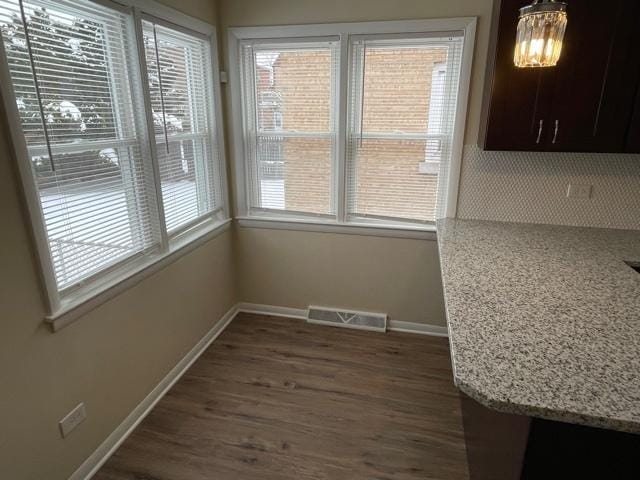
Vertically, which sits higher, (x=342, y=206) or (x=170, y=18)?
(x=170, y=18)

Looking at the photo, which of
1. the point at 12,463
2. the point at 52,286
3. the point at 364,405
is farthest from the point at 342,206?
the point at 12,463

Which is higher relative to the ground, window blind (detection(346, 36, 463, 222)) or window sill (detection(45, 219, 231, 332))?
window blind (detection(346, 36, 463, 222))

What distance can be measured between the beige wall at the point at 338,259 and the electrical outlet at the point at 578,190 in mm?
678

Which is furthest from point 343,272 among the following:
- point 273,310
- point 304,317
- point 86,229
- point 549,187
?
point 86,229

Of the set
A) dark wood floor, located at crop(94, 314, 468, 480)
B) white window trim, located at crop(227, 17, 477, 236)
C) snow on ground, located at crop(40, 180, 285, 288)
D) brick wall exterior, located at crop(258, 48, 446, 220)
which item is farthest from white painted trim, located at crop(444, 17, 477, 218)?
snow on ground, located at crop(40, 180, 285, 288)

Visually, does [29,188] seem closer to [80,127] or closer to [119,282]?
[80,127]

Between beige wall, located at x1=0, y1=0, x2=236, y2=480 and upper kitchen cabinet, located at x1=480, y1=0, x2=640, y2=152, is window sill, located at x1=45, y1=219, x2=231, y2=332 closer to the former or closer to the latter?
beige wall, located at x1=0, y1=0, x2=236, y2=480

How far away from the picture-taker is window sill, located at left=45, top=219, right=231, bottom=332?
1663mm

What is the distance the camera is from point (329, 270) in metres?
3.12

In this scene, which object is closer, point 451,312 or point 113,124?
point 451,312

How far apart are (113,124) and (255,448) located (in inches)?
68.6

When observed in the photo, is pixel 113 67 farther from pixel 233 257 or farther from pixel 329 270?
pixel 329 270

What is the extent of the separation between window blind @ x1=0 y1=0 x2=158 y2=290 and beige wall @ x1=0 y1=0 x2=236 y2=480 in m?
0.16

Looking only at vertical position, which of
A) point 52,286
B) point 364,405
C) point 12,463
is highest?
point 52,286
